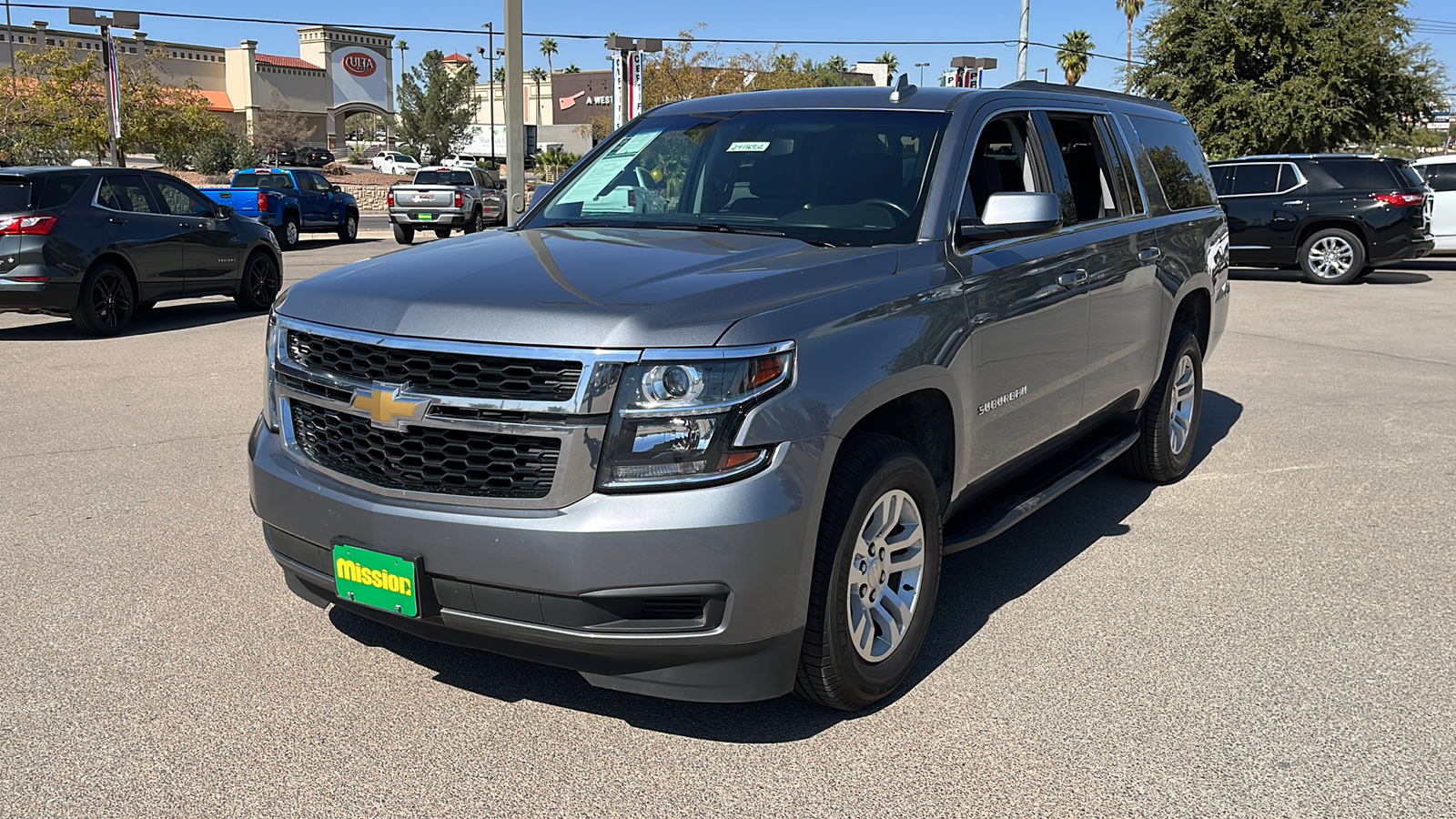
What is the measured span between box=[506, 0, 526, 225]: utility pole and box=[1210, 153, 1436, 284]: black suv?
34.4 ft

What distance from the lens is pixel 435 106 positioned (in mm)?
86000

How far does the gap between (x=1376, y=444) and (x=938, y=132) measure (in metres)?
4.60

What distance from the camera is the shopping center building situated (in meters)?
78.0

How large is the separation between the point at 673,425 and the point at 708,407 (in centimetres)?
10

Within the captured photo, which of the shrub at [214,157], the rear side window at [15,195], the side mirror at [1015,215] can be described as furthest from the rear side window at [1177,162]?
the shrub at [214,157]

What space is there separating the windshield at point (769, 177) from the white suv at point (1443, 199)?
18547 millimetres

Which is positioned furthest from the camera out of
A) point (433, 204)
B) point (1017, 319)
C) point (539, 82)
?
point (539, 82)

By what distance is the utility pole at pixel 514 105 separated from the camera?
14.4 metres

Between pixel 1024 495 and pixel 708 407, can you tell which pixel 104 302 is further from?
pixel 708 407

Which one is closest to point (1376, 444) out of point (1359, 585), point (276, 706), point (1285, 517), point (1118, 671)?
point (1285, 517)

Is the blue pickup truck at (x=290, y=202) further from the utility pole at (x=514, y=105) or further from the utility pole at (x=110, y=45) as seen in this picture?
the utility pole at (x=514, y=105)

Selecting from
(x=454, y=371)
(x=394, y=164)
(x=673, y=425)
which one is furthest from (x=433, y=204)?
(x=394, y=164)

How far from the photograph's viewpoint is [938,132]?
4.57 meters

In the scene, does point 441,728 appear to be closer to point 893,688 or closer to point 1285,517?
point 893,688
